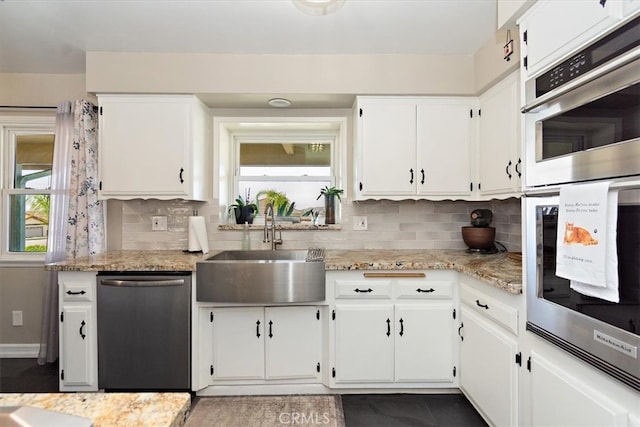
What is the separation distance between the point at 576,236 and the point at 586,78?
0.49 meters

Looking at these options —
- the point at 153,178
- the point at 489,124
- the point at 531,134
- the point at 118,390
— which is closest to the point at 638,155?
the point at 531,134

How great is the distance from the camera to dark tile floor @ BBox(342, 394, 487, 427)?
202 centimetres

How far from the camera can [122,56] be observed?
8.23 feet

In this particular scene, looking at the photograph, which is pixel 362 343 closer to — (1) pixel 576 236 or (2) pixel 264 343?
(2) pixel 264 343

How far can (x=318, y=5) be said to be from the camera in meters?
→ 1.70

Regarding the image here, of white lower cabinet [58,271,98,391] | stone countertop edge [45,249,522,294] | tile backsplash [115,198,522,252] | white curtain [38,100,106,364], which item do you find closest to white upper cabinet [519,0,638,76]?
stone countertop edge [45,249,522,294]

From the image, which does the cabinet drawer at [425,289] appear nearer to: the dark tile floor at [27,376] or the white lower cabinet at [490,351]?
the white lower cabinet at [490,351]

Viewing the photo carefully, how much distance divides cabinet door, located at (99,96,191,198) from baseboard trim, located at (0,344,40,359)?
156 cm

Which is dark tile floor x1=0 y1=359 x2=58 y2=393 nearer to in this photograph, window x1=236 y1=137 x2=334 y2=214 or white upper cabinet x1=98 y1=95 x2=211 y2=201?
white upper cabinet x1=98 y1=95 x2=211 y2=201

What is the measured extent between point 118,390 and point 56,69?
2.48m

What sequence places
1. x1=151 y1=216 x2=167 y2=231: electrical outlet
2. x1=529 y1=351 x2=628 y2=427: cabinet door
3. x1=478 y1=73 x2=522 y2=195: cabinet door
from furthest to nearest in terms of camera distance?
1. x1=151 y1=216 x2=167 y2=231: electrical outlet
2. x1=478 y1=73 x2=522 y2=195: cabinet door
3. x1=529 y1=351 x2=628 y2=427: cabinet door

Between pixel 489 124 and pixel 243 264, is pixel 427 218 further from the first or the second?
pixel 243 264

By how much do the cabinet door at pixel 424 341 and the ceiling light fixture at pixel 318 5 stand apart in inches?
68.0

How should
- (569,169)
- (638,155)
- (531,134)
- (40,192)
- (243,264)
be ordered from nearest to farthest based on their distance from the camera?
1. (638,155)
2. (569,169)
3. (531,134)
4. (243,264)
5. (40,192)
